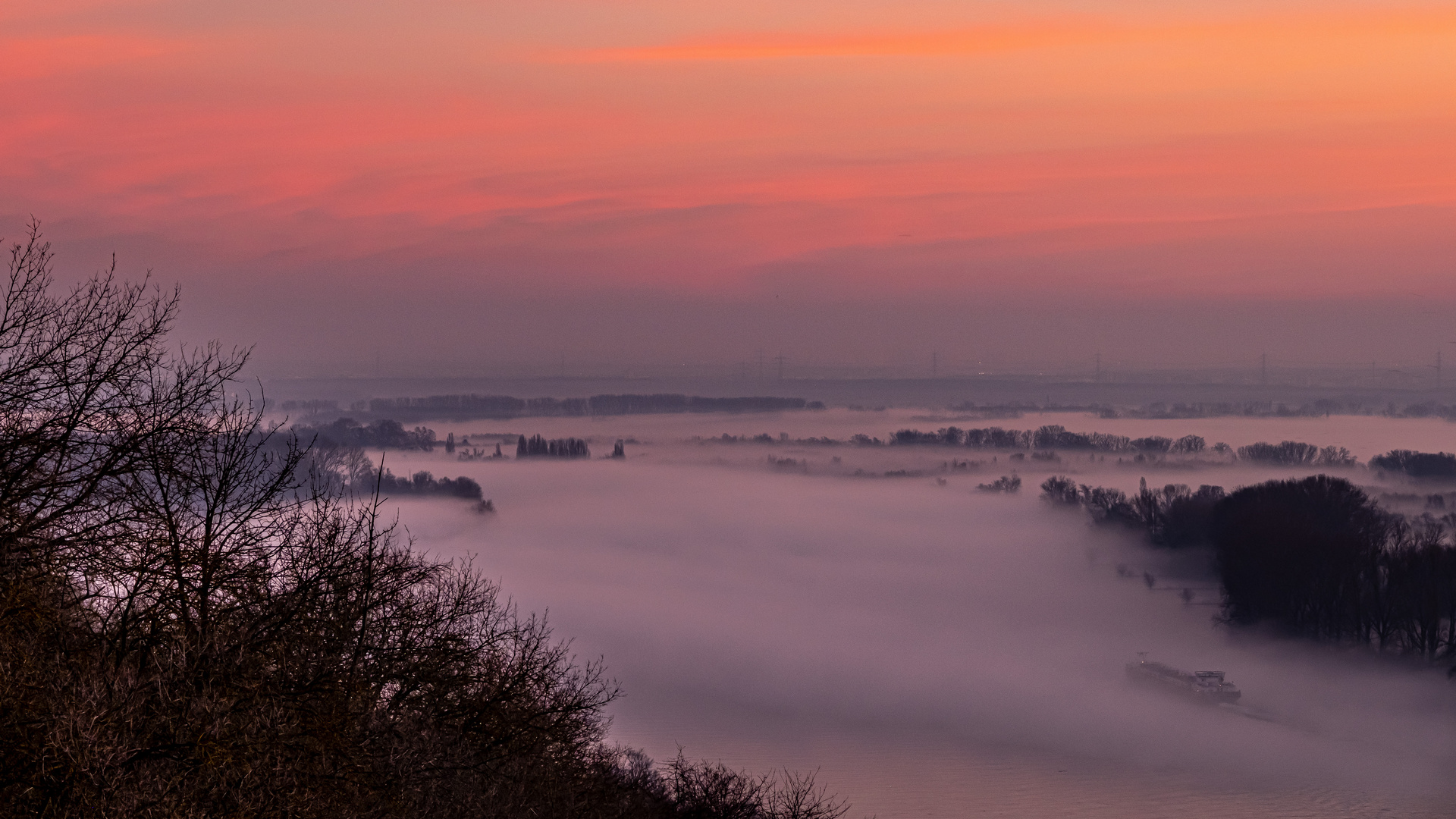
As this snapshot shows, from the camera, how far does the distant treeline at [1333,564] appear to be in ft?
232

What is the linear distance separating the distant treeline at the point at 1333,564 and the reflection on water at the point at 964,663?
7.38 ft

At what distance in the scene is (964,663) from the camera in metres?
91.7

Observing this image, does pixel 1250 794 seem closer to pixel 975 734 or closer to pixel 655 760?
pixel 975 734

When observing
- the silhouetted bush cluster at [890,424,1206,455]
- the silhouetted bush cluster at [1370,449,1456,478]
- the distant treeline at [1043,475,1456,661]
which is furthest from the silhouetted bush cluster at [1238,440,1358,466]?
the distant treeline at [1043,475,1456,661]

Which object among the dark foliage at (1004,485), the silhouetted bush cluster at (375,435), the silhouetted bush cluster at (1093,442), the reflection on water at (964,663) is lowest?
the reflection on water at (964,663)

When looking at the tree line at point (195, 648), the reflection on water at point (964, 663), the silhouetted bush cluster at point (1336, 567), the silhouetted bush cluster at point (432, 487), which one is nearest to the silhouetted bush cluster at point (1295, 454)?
the reflection on water at point (964, 663)

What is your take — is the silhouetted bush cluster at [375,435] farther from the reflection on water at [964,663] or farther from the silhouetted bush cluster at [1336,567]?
the silhouetted bush cluster at [1336,567]

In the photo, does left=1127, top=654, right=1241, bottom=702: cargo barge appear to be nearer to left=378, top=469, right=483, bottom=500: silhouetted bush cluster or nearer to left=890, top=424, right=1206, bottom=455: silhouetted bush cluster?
left=378, top=469, right=483, bottom=500: silhouetted bush cluster

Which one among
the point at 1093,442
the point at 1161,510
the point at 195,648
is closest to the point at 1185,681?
the point at 1161,510

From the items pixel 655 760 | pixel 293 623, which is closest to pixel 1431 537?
pixel 655 760

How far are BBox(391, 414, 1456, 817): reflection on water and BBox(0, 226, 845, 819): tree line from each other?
33.5m

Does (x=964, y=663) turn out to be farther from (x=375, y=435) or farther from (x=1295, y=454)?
(x=1295, y=454)

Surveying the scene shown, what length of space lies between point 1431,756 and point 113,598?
191 feet

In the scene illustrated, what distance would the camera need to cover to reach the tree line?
10.1 metres
